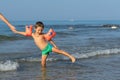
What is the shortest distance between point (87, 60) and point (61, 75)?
13.3ft

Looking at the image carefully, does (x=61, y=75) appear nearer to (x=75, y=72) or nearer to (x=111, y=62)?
(x=75, y=72)

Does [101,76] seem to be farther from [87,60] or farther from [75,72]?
[87,60]

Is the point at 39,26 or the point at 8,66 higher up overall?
the point at 39,26

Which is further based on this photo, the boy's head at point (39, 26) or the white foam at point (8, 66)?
the white foam at point (8, 66)

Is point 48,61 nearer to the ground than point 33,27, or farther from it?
nearer to the ground

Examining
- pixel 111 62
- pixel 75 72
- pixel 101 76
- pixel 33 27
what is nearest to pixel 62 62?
pixel 111 62

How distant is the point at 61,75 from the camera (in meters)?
10.9

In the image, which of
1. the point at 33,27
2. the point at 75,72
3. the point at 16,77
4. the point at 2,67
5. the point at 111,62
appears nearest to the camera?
the point at 33,27

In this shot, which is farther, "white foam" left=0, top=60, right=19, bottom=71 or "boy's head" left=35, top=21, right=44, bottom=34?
"white foam" left=0, top=60, right=19, bottom=71

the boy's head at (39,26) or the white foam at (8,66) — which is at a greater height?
the boy's head at (39,26)

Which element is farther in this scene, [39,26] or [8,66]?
[8,66]

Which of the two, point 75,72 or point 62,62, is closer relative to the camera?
point 75,72

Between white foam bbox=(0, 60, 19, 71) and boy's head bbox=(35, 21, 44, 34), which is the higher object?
boy's head bbox=(35, 21, 44, 34)

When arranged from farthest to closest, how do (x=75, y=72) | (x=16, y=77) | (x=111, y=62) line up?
(x=111, y=62)
(x=75, y=72)
(x=16, y=77)
